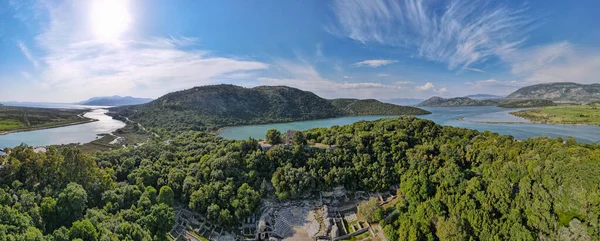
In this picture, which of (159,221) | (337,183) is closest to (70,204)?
(159,221)

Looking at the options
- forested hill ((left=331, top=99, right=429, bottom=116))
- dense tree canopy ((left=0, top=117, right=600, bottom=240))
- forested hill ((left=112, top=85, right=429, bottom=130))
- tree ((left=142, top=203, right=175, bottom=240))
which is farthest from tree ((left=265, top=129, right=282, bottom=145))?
forested hill ((left=331, top=99, right=429, bottom=116))

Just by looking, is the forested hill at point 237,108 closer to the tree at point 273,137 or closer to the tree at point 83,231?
the tree at point 273,137

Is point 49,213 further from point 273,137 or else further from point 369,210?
point 369,210

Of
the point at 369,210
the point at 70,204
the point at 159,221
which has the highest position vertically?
the point at 70,204

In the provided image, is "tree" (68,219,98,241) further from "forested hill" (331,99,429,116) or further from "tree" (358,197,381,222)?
"forested hill" (331,99,429,116)

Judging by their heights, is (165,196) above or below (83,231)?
below

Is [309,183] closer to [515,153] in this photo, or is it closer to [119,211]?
[119,211]

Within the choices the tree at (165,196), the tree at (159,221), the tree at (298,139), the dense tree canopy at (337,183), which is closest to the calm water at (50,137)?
the dense tree canopy at (337,183)
